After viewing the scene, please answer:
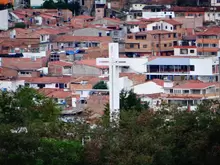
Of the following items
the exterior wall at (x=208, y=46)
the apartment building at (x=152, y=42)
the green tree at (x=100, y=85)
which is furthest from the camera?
the apartment building at (x=152, y=42)

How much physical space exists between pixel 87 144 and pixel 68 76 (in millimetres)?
15195

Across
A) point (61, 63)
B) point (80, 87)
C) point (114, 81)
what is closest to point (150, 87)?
point (80, 87)

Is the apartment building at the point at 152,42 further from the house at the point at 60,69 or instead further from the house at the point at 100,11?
the house at the point at 100,11

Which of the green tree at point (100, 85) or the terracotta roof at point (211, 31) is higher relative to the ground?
the terracotta roof at point (211, 31)

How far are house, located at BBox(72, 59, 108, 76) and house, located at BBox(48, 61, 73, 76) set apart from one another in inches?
7.7

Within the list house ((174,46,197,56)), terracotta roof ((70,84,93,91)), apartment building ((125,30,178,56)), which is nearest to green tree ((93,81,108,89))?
terracotta roof ((70,84,93,91))

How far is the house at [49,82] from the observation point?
34.2 meters

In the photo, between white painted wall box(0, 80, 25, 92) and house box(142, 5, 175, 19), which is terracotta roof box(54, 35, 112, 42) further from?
white painted wall box(0, 80, 25, 92)

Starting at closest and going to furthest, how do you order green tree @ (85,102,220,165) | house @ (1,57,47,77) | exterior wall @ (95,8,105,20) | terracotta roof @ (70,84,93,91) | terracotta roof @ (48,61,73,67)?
1. green tree @ (85,102,220,165)
2. terracotta roof @ (70,84,93,91)
3. house @ (1,57,47,77)
4. terracotta roof @ (48,61,73,67)
5. exterior wall @ (95,8,105,20)

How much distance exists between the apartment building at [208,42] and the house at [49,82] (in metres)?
5.01

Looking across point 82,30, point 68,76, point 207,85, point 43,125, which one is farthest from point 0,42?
point 43,125

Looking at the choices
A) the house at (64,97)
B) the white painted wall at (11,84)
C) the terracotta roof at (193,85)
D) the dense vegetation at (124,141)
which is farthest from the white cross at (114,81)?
the white painted wall at (11,84)

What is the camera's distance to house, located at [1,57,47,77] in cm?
3606

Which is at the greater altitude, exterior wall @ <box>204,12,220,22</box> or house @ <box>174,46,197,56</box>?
exterior wall @ <box>204,12,220,22</box>
